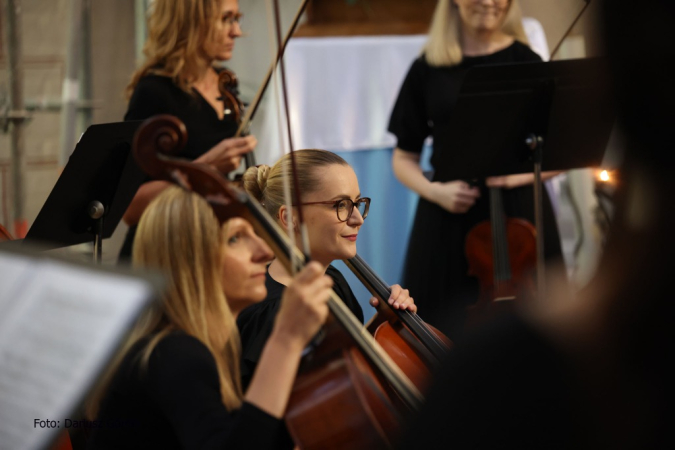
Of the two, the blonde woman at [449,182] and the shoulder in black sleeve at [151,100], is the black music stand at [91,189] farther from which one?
the blonde woman at [449,182]

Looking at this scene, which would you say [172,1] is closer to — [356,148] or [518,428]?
[356,148]

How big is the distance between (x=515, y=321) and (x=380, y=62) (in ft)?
7.62

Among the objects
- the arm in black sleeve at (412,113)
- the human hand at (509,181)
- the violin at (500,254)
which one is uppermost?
the arm in black sleeve at (412,113)

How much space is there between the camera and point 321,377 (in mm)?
971

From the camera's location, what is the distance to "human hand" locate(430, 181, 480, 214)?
2.18 metres

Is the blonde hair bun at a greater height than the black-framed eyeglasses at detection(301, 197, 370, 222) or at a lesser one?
greater

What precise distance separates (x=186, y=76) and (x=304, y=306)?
4.32ft

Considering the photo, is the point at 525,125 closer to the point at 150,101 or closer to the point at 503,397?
the point at 150,101

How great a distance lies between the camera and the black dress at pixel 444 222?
7.25ft

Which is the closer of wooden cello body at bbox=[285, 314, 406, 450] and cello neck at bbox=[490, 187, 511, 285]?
wooden cello body at bbox=[285, 314, 406, 450]

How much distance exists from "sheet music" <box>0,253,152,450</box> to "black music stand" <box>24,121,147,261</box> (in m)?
0.81

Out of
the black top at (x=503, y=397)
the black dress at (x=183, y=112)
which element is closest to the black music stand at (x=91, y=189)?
the black dress at (x=183, y=112)

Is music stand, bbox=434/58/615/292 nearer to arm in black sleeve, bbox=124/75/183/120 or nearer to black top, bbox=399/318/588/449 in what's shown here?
arm in black sleeve, bbox=124/75/183/120

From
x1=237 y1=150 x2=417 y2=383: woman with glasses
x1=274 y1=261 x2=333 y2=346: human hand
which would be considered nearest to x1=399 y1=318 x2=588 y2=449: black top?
x1=274 y1=261 x2=333 y2=346: human hand
